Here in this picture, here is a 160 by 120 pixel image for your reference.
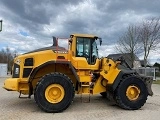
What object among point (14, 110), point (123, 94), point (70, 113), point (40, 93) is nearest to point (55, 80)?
point (40, 93)

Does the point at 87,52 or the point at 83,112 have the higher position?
the point at 87,52

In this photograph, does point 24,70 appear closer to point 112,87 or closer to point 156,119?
point 112,87

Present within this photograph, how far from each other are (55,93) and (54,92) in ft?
0.17

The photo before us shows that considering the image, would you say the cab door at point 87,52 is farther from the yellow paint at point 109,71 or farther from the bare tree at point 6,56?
the bare tree at point 6,56

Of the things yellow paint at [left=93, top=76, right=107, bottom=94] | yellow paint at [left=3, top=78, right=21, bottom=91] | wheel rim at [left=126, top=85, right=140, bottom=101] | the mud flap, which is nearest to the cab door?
yellow paint at [left=93, top=76, right=107, bottom=94]

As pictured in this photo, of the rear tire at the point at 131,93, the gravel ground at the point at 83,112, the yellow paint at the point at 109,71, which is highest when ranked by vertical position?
the yellow paint at the point at 109,71

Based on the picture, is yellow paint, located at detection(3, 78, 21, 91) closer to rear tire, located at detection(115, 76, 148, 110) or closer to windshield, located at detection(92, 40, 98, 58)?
windshield, located at detection(92, 40, 98, 58)

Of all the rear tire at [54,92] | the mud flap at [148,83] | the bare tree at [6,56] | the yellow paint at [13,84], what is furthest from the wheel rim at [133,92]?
the bare tree at [6,56]

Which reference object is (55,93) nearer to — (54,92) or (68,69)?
(54,92)

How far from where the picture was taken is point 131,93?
10.3 metres

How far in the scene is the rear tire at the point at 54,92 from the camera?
9.20 m

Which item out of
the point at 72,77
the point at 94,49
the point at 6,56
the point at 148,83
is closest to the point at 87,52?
the point at 94,49

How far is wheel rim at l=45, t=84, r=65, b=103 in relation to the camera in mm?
9359

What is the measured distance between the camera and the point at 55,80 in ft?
30.8
